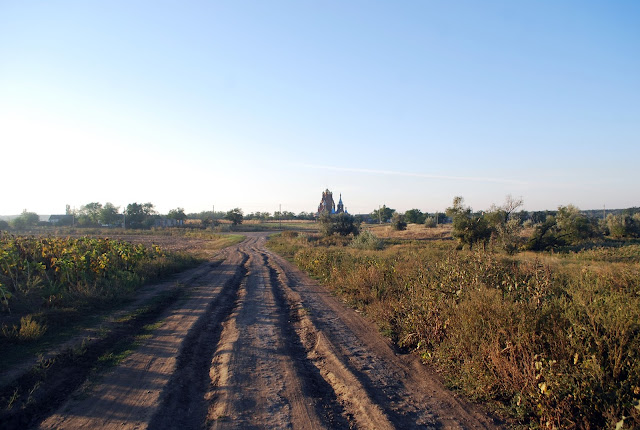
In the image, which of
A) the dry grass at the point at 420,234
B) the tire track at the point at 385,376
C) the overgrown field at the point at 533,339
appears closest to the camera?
the overgrown field at the point at 533,339

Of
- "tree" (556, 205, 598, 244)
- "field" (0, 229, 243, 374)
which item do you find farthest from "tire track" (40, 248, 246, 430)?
"tree" (556, 205, 598, 244)

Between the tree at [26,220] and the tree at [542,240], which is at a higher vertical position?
the tree at [26,220]

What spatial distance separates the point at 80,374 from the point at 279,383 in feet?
9.42

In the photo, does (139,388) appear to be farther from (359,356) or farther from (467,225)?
(467,225)

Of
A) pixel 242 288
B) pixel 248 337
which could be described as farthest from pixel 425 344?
pixel 242 288

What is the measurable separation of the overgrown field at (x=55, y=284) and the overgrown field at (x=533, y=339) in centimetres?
695

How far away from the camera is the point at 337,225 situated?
42.3m

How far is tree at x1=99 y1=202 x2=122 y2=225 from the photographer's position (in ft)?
237

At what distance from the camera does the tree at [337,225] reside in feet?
137

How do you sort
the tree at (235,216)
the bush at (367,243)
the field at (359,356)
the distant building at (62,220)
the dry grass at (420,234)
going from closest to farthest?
1. the field at (359,356)
2. the bush at (367,243)
3. the dry grass at (420,234)
4. the distant building at (62,220)
5. the tree at (235,216)

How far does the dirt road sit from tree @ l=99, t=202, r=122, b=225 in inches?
2981

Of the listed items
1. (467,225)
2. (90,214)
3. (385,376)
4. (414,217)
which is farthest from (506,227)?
(90,214)

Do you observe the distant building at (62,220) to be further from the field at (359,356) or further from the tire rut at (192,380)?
the tire rut at (192,380)

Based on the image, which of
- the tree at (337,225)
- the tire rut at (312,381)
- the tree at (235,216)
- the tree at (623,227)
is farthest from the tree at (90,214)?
the tree at (623,227)
